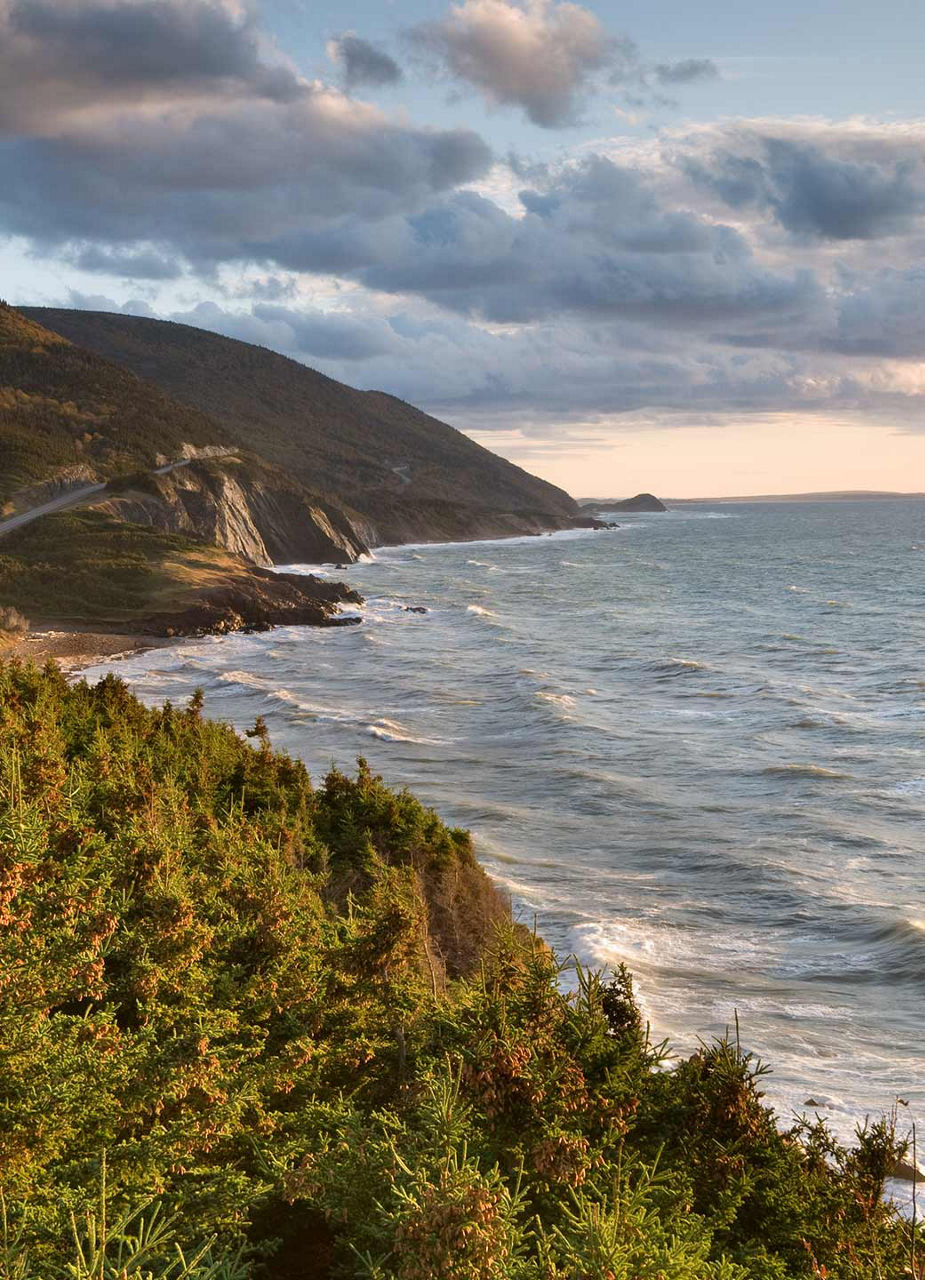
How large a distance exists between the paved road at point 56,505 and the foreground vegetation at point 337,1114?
202ft

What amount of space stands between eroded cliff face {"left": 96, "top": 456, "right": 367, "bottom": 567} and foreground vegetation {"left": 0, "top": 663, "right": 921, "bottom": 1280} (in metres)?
66.7

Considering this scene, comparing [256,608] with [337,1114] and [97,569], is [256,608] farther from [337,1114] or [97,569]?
[337,1114]

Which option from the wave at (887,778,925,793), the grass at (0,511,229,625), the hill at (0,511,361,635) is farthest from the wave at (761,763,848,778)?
the grass at (0,511,229,625)

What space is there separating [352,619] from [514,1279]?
59.0m

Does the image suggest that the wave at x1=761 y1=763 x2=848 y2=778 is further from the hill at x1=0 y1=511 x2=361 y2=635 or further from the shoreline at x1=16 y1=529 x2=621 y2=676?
the hill at x1=0 y1=511 x2=361 y2=635

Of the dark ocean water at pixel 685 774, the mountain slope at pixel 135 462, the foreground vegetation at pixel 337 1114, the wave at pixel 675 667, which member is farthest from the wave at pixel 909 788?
the mountain slope at pixel 135 462

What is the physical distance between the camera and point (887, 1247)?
27.2 feet

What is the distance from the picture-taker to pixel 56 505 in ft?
245

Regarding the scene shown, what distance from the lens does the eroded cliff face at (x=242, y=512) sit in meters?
79.0

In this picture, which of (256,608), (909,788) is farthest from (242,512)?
(909,788)

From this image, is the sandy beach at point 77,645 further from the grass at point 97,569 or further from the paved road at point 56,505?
the paved road at point 56,505

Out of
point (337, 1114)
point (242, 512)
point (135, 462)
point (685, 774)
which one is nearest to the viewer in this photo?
point (337, 1114)

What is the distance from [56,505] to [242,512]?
19802mm

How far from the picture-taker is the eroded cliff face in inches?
3110
